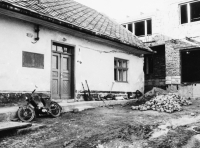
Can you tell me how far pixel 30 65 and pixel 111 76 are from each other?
4.69 m

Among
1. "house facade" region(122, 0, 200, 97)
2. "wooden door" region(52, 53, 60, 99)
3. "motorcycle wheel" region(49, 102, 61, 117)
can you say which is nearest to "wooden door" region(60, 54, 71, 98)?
"wooden door" region(52, 53, 60, 99)

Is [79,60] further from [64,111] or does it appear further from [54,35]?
[64,111]

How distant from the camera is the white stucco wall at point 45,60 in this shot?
658cm

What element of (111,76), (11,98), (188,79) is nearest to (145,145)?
(11,98)

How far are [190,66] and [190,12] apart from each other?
3.59 m

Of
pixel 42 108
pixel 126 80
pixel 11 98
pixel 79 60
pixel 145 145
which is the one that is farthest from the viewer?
pixel 126 80

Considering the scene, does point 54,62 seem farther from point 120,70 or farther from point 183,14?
point 183,14

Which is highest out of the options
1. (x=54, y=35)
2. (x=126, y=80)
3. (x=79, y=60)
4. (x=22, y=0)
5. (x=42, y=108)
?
(x=22, y=0)

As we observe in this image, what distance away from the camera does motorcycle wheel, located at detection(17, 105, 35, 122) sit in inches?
220

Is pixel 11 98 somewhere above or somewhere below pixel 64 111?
above

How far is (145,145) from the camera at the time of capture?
386cm

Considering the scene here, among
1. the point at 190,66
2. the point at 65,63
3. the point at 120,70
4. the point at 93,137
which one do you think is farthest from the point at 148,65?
the point at 93,137

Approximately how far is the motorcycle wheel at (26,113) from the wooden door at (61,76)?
8.03 feet

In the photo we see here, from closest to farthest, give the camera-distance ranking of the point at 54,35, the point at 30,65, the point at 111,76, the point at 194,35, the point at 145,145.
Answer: the point at 145,145 → the point at 30,65 → the point at 54,35 → the point at 111,76 → the point at 194,35
